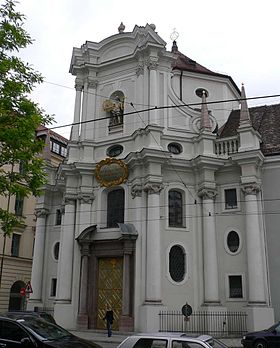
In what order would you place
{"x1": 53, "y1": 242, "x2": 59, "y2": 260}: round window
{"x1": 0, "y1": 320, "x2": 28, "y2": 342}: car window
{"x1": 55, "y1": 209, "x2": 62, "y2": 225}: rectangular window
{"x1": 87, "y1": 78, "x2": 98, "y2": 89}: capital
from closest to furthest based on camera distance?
{"x1": 0, "y1": 320, "x2": 28, "y2": 342}: car window < {"x1": 53, "y1": 242, "x2": 59, "y2": 260}: round window < {"x1": 87, "y1": 78, "x2": 98, "y2": 89}: capital < {"x1": 55, "y1": 209, "x2": 62, "y2": 225}: rectangular window

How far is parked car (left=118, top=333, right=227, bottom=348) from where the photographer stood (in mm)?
8617

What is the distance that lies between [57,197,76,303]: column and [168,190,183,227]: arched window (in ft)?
19.8

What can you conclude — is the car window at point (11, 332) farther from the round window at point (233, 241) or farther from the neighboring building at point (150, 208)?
the round window at point (233, 241)

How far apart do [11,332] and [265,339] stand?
10.4 meters

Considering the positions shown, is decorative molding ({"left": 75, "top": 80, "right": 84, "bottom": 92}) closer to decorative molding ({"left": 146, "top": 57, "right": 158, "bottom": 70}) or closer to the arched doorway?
decorative molding ({"left": 146, "top": 57, "right": 158, "bottom": 70})

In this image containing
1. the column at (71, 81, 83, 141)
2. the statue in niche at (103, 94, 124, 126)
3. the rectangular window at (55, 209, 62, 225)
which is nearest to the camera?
the statue in niche at (103, 94, 124, 126)

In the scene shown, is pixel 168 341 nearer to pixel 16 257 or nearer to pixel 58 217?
pixel 58 217

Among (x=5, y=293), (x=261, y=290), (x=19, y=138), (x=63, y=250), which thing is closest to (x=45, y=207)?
(x=63, y=250)

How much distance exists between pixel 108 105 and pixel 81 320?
13.4m

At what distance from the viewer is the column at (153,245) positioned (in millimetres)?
23297

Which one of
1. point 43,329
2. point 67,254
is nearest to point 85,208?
point 67,254

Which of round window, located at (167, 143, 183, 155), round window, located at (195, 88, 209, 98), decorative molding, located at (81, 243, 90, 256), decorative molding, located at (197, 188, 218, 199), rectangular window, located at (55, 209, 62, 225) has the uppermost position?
round window, located at (195, 88, 209, 98)

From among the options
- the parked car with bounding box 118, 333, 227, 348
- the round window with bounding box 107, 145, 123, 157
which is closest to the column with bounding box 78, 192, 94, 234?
the round window with bounding box 107, 145, 123, 157

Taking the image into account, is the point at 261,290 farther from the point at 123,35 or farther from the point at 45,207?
the point at 123,35
